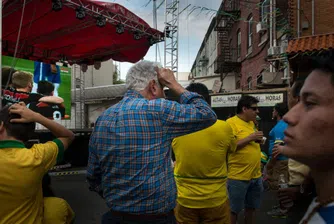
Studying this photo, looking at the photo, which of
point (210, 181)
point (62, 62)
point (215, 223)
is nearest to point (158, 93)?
point (210, 181)

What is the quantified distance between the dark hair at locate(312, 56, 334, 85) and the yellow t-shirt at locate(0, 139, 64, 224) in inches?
62.6

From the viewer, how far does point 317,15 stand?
1062cm

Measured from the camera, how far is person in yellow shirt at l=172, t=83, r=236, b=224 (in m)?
3.17

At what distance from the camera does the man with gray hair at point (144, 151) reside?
1954mm

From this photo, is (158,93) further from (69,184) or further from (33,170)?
(69,184)

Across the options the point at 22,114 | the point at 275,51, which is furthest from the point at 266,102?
the point at 22,114

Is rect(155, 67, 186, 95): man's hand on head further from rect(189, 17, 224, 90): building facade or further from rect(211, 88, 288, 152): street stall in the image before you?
rect(189, 17, 224, 90): building facade

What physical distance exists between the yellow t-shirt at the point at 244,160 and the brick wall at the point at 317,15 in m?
7.78

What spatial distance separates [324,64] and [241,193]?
12.0 ft

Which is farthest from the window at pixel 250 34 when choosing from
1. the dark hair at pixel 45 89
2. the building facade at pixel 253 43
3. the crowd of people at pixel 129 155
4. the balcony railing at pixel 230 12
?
the crowd of people at pixel 129 155

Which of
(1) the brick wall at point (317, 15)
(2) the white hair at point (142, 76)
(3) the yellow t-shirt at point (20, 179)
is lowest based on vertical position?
(3) the yellow t-shirt at point (20, 179)

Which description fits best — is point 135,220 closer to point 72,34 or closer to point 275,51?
point 72,34

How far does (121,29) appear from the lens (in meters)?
6.04

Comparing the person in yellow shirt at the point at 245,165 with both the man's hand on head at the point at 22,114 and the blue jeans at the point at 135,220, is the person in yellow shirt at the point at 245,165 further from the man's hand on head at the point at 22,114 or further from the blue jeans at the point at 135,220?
the man's hand on head at the point at 22,114
